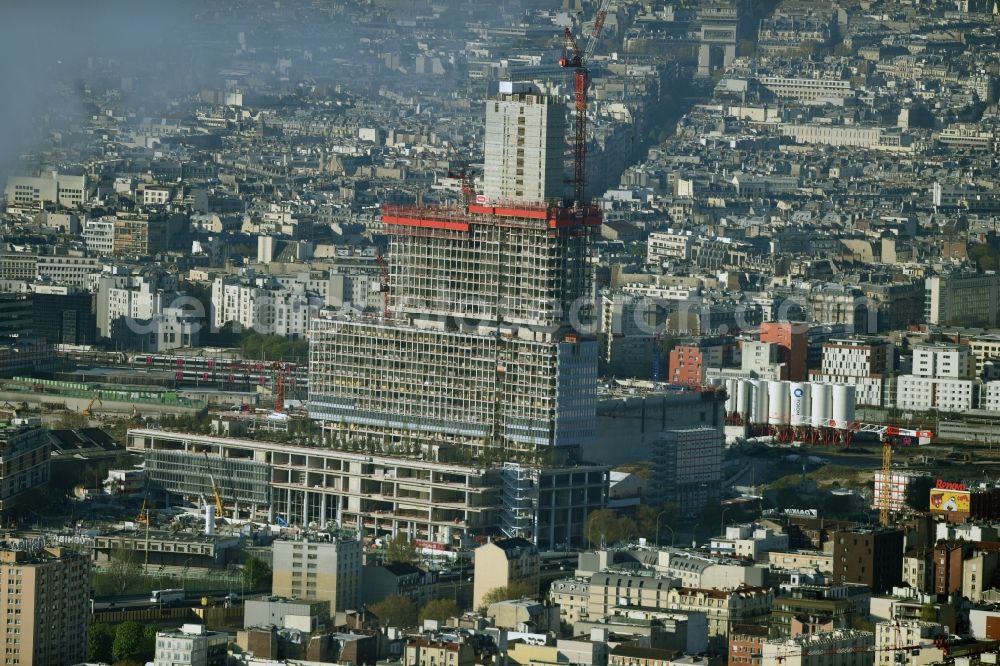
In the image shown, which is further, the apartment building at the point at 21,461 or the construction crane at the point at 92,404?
the construction crane at the point at 92,404

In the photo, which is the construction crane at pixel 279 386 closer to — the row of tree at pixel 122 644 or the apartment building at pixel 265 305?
the apartment building at pixel 265 305

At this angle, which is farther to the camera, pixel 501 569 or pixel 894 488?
pixel 894 488

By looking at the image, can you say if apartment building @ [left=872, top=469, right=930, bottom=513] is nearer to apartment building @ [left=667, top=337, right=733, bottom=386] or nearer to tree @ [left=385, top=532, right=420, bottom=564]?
tree @ [left=385, top=532, right=420, bottom=564]

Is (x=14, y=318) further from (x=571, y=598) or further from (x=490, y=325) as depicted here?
(x=571, y=598)

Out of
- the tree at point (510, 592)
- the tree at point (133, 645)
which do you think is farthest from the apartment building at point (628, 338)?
the tree at point (133, 645)

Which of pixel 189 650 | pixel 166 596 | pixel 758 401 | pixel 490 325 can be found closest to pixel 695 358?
pixel 758 401

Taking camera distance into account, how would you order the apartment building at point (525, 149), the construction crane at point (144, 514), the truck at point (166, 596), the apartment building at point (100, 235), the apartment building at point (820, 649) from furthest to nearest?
the apartment building at point (100, 235)
the apartment building at point (525, 149)
the construction crane at point (144, 514)
the truck at point (166, 596)
the apartment building at point (820, 649)

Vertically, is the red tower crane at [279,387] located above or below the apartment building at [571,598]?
above
